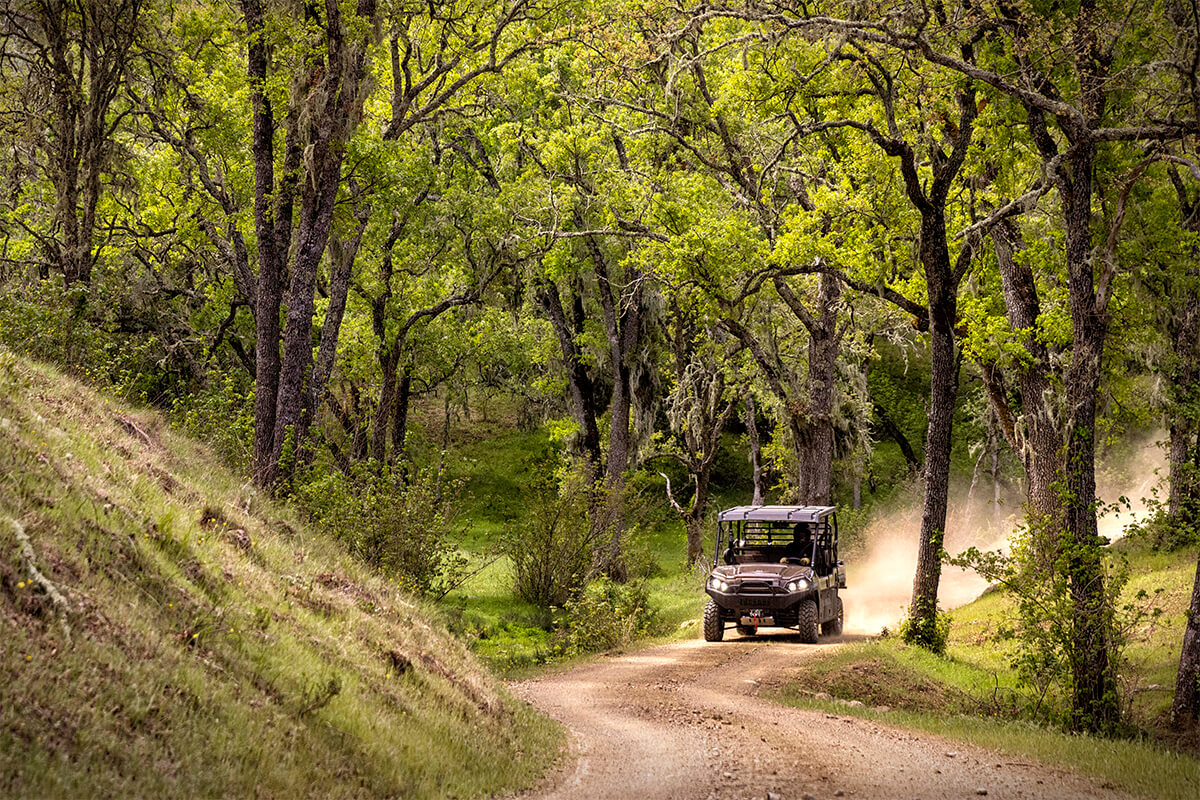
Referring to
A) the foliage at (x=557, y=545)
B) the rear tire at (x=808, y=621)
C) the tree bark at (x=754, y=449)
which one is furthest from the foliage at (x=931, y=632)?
the tree bark at (x=754, y=449)

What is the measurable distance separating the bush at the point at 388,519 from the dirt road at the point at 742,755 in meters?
2.40

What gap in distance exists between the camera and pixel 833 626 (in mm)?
20047

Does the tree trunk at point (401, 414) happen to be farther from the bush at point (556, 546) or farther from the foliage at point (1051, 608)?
the foliage at point (1051, 608)

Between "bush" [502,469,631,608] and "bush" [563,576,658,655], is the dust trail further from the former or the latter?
"bush" [502,469,631,608]

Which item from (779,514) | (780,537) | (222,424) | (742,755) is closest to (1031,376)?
(779,514)

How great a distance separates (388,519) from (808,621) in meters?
8.19

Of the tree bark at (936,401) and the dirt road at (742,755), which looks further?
the tree bark at (936,401)

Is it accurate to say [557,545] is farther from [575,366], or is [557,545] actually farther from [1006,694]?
[1006,694]

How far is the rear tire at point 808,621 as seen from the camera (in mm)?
18109

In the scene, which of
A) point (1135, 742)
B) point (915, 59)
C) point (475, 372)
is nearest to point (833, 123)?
point (915, 59)

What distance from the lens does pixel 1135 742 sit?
11.1 m

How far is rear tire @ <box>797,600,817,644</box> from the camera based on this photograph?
18.1m

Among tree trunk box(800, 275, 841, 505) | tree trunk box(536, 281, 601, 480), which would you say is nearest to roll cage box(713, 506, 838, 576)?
tree trunk box(800, 275, 841, 505)

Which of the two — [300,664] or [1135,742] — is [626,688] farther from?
[300,664]
